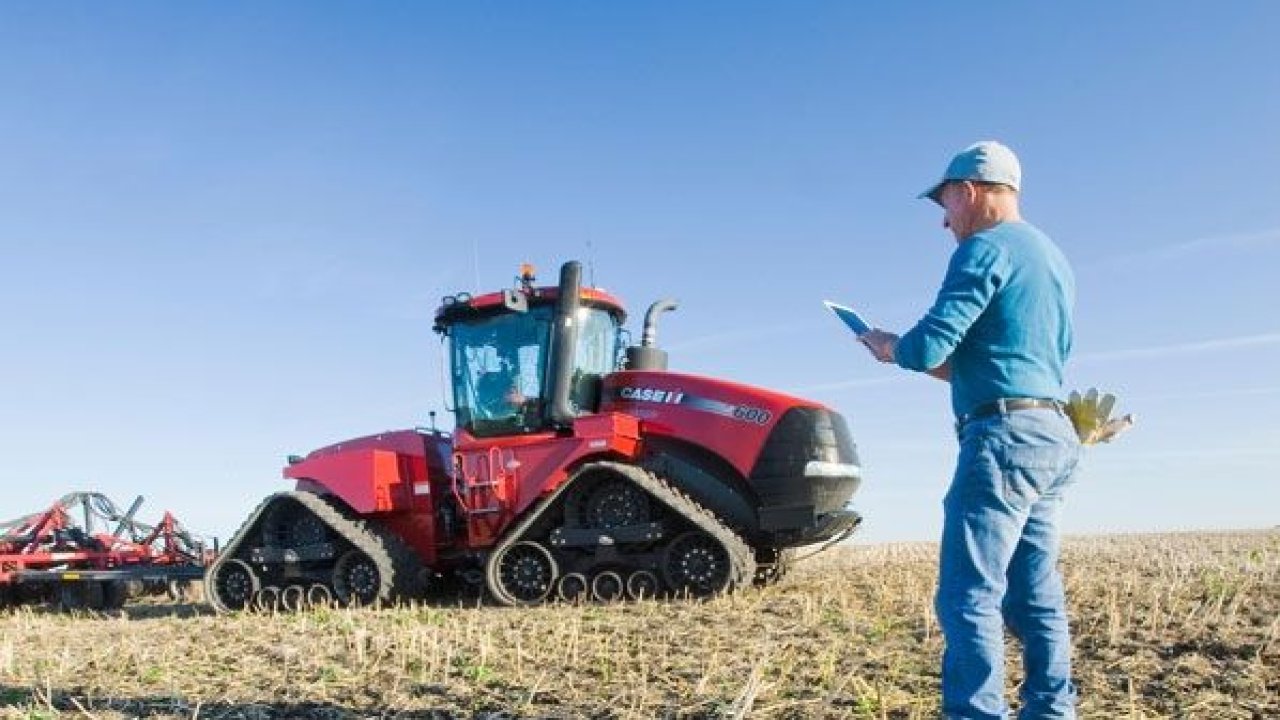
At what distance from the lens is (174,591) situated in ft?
42.4

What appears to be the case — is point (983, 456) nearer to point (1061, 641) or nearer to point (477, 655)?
point (1061, 641)

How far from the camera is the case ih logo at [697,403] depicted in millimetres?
9109

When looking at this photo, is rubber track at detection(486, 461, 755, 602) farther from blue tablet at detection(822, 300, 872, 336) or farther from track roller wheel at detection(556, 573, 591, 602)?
blue tablet at detection(822, 300, 872, 336)

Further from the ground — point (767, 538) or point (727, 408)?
point (727, 408)

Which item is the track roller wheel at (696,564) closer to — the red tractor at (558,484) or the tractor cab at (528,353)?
the red tractor at (558,484)

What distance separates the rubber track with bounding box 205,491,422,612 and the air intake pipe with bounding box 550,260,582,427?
6.64ft

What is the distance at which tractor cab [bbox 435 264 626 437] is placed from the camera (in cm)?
976

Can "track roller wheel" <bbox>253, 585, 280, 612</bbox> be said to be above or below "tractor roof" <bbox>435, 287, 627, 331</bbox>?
below

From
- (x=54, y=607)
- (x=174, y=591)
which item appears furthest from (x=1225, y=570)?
(x=54, y=607)

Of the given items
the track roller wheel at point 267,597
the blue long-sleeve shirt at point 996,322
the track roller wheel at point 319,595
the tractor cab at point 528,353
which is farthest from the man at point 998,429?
the track roller wheel at point 267,597

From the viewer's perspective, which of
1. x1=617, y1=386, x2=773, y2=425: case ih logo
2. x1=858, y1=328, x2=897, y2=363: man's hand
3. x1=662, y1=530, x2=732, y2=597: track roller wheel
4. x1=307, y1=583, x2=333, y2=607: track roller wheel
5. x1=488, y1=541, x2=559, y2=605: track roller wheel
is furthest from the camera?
x1=307, y1=583, x2=333, y2=607: track roller wheel

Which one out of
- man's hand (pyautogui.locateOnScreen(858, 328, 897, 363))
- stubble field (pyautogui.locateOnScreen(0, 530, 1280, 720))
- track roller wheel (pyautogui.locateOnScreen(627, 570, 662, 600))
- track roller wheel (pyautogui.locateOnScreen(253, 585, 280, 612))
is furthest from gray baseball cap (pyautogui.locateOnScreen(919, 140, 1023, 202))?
track roller wheel (pyautogui.locateOnScreen(253, 585, 280, 612))

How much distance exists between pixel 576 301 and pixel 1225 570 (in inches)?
232

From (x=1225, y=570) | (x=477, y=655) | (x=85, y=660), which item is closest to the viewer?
(x=477, y=655)
